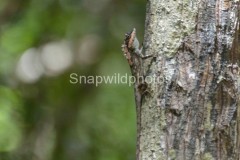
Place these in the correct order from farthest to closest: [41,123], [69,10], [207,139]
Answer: [69,10], [41,123], [207,139]

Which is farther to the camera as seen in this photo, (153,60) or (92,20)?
(92,20)

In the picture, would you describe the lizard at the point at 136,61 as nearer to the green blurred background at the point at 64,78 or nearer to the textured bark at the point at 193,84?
the textured bark at the point at 193,84

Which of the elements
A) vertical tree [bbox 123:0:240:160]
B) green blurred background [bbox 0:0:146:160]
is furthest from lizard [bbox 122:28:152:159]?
green blurred background [bbox 0:0:146:160]

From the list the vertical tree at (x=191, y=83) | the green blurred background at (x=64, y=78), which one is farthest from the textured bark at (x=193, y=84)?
the green blurred background at (x=64, y=78)

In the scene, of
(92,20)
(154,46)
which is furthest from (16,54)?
(154,46)

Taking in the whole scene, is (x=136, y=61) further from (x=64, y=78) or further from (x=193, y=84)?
(x=64, y=78)

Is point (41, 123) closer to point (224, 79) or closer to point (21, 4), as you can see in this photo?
point (21, 4)

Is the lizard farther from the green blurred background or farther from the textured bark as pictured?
the green blurred background
